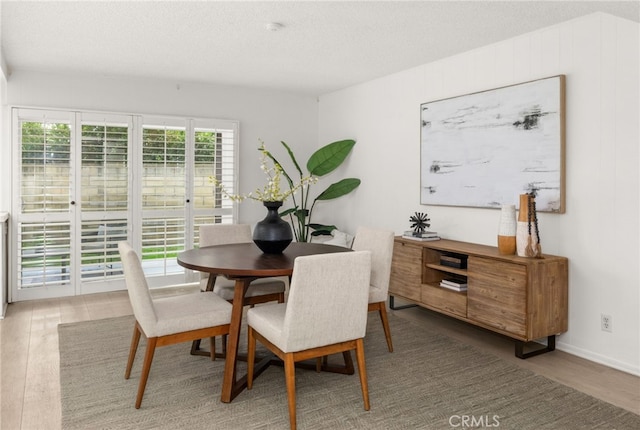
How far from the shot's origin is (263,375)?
293 cm

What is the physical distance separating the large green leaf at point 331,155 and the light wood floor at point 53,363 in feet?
6.50

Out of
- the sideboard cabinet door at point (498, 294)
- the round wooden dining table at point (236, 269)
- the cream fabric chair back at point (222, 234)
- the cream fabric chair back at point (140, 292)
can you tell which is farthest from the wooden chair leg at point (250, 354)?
the sideboard cabinet door at point (498, 294)

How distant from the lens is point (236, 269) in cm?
258

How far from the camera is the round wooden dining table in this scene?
2564 mm

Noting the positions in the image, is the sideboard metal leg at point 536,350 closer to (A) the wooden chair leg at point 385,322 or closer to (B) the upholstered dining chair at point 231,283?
(A) the wooden chair leg at point 385,322

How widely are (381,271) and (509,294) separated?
2.87 ft

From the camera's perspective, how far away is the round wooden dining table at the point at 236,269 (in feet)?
8.41

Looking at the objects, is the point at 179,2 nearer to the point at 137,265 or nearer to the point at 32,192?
the point at 137,265

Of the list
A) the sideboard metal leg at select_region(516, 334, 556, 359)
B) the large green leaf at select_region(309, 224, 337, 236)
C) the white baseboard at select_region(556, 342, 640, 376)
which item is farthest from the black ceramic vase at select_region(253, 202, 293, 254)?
the large green leaf at select_region(309, 224, 337, 236)

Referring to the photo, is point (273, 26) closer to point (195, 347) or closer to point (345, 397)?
point (195, 347)

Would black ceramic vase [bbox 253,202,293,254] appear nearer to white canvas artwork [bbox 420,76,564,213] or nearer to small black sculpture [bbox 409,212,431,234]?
small black sculpture [bbox 409,212,431,234]

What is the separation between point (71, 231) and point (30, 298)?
78cm

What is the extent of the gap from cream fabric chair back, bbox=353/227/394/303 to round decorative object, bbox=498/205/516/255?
2.59 feet

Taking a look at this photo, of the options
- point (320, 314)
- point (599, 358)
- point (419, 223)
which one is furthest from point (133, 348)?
point (599, 358)
